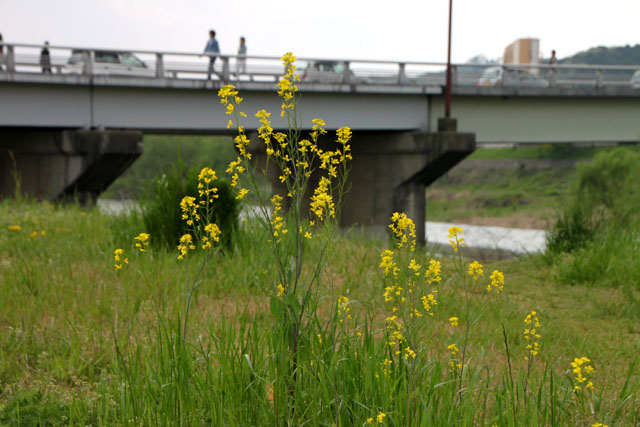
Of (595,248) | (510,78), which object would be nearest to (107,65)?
(510,78)

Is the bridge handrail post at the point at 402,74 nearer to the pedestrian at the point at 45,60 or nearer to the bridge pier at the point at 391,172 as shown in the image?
the bridge pier at the point at 391,172

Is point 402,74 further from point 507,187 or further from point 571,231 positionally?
point 507,187

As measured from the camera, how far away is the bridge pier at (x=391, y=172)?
25.2m

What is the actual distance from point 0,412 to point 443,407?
A: 2.13m

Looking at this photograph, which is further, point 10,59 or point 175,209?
point 10,59

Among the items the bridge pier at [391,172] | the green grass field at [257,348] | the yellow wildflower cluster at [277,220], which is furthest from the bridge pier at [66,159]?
the yellow wildflower cluster at [277,220]

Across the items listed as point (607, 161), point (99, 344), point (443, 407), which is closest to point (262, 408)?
point (443, 407)

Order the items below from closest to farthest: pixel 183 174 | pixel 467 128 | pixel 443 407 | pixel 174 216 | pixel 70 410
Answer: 1. pixel 443 407
2. pixel 70 410
3. pixel 174 216
4. pixel 183 174
5. pixel 467 128

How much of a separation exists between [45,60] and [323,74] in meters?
9.54

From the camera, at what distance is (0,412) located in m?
3.17

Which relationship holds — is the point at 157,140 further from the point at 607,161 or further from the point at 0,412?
the point at 0,412

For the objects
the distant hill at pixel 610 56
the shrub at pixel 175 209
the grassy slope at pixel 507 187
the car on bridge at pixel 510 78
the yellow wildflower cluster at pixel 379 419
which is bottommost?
the grassy slope at pixel 507 187

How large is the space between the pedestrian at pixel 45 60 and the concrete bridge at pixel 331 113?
0.69 ft

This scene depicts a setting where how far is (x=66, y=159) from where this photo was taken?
20766mm
